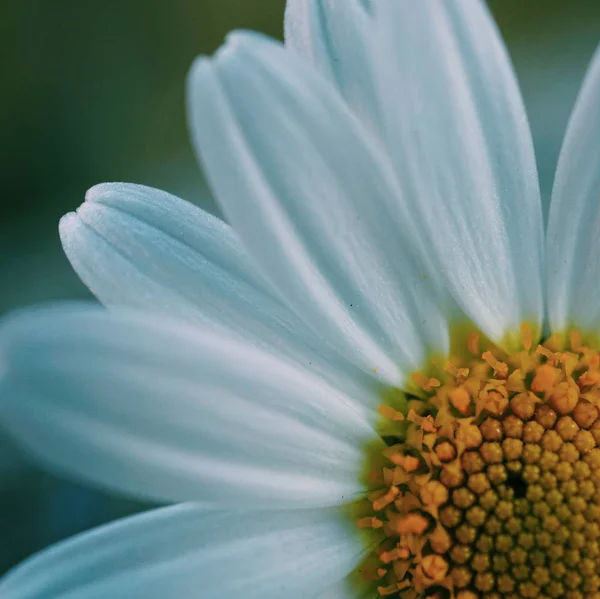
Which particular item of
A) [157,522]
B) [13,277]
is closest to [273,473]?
[157,522]

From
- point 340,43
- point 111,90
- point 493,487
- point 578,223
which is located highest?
point 340,43

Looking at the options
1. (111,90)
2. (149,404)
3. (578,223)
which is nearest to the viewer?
(149,404)

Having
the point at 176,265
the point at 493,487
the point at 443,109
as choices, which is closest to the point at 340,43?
the point at 443,109

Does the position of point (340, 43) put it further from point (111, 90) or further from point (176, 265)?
point (111, 90)

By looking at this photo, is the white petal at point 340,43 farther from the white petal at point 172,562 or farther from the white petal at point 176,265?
the white petal at point 172,562

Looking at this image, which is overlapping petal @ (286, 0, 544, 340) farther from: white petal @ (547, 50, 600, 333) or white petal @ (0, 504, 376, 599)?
white petal @ (0, 504, 376, 599)

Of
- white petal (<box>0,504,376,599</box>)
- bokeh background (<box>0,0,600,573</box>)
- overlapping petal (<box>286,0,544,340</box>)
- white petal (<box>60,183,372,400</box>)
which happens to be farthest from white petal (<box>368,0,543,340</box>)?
bokeh background (<box>0,0,600,573</box>)

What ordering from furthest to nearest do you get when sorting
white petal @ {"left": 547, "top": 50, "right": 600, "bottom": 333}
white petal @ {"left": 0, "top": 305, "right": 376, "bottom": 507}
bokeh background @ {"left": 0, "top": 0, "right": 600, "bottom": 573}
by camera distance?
bokeh background @ {"left": 0, "top": 0, "right": 600, "bottom": 573} → white petal @ {"left": 547, "top": 50, "right": 600, "bottom": 333} → white petal @ {"left": 0, "top": 305, "right": 376, "bottom": 507}
